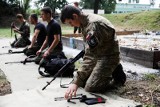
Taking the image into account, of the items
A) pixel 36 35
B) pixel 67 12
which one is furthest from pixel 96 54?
pixel 36 35

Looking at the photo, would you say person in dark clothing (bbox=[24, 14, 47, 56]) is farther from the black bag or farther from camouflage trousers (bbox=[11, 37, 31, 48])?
camouflage trousers (bbox=[11, 37, 31, 48])

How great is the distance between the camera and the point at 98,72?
169 inches

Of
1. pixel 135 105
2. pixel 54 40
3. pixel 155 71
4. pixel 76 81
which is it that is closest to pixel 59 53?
pixel 54 40

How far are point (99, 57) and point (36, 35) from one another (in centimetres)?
359

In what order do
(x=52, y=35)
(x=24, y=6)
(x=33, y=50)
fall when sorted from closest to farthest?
(x=52, y=35) → (x=33, y=50) → (x=24, y=6)

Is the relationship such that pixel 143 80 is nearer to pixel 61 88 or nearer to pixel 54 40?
pixel 61 88

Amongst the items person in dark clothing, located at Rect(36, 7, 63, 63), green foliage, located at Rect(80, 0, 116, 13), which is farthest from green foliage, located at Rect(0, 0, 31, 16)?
person in dark clothing, located at Rect(36, 7, 63, 63)

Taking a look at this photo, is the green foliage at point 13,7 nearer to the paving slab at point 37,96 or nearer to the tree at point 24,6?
the tree at point 24,6

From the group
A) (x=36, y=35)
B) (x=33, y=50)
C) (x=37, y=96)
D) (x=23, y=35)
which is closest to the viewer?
(x=37, y=96)

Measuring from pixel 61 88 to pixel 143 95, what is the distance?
1.20m

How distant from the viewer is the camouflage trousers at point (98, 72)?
4301mm

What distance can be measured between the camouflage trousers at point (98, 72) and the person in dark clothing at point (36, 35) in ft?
11.0

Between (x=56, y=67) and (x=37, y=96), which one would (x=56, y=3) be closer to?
(x=56, y=67)

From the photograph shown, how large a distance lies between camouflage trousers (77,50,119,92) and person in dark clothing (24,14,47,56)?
3.35 meters
